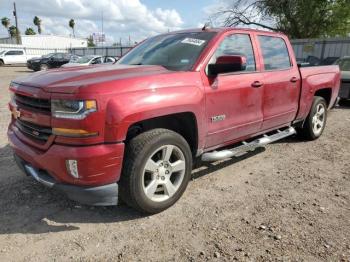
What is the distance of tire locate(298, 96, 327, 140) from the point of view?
607 centimetres

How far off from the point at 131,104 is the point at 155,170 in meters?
0.76

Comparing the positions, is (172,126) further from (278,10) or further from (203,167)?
Result: (278,10)

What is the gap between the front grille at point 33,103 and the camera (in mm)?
3092

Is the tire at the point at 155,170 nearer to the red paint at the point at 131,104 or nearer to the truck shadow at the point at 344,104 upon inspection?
the red paint at the point at 131,104

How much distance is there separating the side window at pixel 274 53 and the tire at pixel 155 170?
2.00 m

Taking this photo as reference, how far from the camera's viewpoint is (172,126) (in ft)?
12.7

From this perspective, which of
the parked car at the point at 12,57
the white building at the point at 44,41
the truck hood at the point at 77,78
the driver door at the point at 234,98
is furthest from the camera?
the white building at the point at 44,41

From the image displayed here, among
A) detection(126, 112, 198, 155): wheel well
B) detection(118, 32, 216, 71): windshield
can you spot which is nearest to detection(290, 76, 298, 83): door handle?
detection(118, 32, 216, 71): windshield

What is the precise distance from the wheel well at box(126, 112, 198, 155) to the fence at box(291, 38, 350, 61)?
16.7 m

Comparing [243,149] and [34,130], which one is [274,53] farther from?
[34,130]

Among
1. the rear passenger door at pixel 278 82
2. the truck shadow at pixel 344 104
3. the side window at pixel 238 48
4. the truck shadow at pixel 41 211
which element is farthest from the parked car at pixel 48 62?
the side window at pixel 238 48

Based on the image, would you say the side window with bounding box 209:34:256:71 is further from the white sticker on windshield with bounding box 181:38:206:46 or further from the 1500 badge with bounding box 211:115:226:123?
the 1500 badge with bounding box 211:115:226:123

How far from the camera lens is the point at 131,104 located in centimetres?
308

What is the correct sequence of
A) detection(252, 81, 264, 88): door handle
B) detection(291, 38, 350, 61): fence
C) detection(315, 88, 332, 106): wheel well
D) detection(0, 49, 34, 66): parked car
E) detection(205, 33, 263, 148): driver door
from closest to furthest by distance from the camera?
1. detection(205, 33, 263, 148): driver door
2. detection(252, 81, 264, 88): door handle
3. detection(315, 88, 332, 106): wheel well
4. detection(291, 38, 350, 61): fence
5. detection(0, 49, 34, 66): parked car
